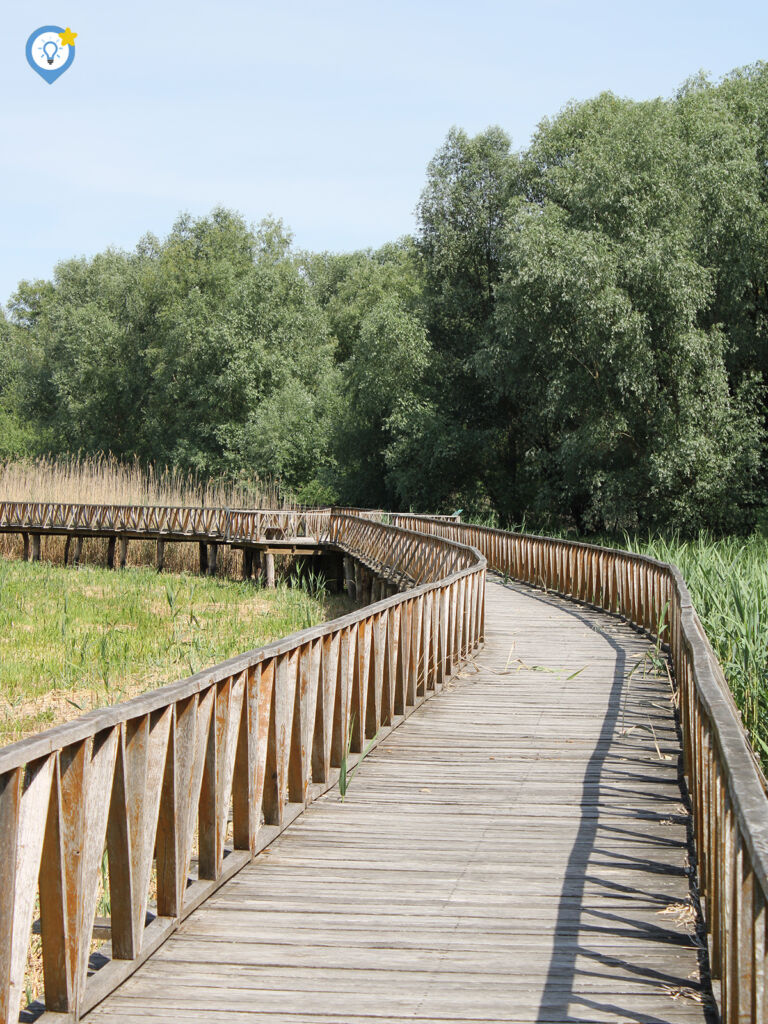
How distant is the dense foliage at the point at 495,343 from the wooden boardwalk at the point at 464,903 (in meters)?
21.1

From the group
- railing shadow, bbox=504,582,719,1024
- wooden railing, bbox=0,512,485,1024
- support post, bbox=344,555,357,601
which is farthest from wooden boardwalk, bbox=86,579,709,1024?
support post, bbox=344,555,357,601

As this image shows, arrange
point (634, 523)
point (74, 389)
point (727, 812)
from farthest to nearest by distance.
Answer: point (74, 389)
point (634, 523)
point (727, 812)

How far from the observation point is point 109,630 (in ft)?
61.3

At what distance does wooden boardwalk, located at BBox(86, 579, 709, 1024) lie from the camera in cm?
358

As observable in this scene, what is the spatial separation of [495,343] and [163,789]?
32006mm

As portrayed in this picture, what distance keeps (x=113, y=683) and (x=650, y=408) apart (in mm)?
18612

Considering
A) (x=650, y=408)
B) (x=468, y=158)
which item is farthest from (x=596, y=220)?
(x=468, y=158)

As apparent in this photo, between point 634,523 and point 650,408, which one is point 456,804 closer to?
point 650,408

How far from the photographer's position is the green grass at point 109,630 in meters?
13.5

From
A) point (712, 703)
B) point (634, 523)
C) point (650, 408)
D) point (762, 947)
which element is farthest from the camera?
point (634, 523)

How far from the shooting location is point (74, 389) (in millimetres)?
61844

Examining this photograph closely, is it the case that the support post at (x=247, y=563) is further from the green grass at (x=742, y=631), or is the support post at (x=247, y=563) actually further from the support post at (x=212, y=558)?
the green grass at (x=742, y=631)

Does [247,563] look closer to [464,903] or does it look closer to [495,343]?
[495,343]

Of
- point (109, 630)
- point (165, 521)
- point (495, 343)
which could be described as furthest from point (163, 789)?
point (495, 343)
